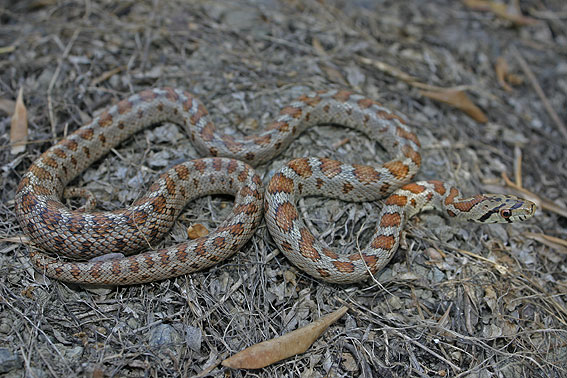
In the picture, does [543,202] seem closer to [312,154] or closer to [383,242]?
[383,242]

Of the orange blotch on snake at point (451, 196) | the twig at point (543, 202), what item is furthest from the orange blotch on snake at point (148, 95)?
the twig at point (543, 202)

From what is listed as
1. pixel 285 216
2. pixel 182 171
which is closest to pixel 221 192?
pixel 182 171

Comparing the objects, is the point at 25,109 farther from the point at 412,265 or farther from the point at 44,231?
the point at 412,265

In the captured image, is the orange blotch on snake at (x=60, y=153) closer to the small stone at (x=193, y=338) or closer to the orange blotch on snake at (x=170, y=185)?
the orange blotch on snake at (x=170, y=185)

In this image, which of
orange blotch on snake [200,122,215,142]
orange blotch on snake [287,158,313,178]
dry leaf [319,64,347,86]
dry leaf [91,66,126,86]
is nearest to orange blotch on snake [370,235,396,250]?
orange blotch on snake [287,158,313,178]

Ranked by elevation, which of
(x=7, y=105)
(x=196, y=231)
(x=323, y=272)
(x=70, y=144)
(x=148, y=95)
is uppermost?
(x=148, y=95)

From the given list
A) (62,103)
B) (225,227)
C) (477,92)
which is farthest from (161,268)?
(477,92)
